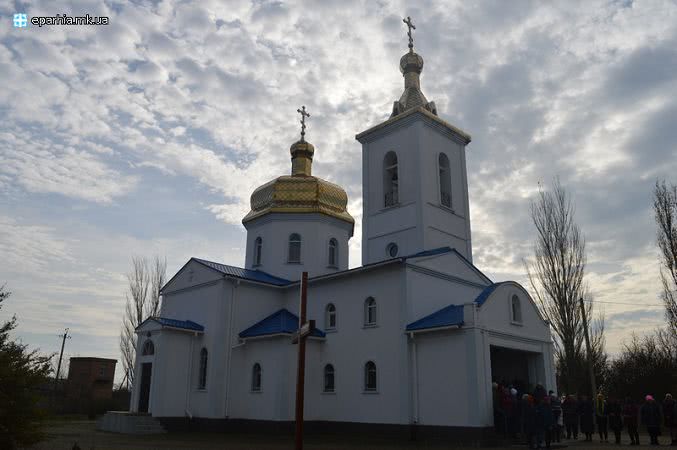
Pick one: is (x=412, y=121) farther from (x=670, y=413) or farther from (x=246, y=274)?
(x=670, y=413)

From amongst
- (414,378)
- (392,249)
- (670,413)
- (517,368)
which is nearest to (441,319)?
(414,378)

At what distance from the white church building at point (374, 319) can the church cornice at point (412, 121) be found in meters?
0.06

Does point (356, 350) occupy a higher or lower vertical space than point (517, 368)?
higher

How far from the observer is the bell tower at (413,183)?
21203mm

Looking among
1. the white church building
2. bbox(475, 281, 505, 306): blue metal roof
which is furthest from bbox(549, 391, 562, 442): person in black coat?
bbox(475, 281, 505, 306): blue metal roof

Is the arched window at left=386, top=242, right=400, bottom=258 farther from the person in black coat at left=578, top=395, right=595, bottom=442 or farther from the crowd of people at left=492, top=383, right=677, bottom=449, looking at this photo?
the person in black coat at left=578, top=395, right=595, bottom=442

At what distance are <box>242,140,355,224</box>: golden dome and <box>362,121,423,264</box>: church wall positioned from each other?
3.49 metres

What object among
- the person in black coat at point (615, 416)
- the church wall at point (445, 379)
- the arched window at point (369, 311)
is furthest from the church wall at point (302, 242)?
the person in black coat at point (615, 416)

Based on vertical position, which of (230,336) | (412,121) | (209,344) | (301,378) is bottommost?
(301,378)

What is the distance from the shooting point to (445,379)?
17.0 metres

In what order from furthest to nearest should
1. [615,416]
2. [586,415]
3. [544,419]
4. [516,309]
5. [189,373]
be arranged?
1. [189,373]
2. [516,309]
3. [586,415]
4. [615,416]
5. [544,419]

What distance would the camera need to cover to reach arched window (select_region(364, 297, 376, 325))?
19.6 meters

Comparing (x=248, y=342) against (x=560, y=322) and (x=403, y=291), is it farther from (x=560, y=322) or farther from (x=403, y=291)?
(x=560, y=322)

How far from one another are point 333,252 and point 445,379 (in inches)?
417
